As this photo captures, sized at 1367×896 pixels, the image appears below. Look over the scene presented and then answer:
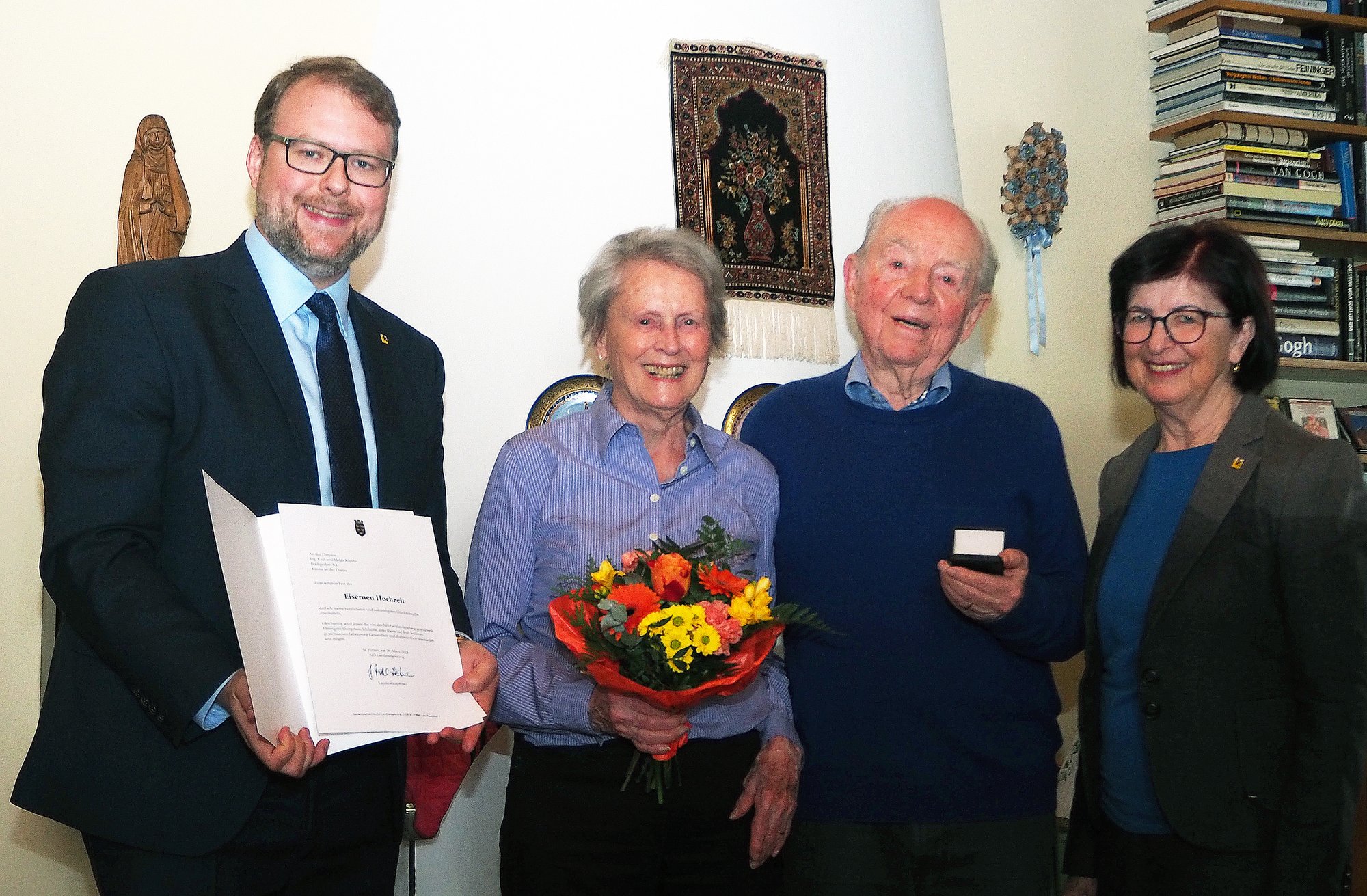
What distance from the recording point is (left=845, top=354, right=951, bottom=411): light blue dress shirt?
7.40 feet

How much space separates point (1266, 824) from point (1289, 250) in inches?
102

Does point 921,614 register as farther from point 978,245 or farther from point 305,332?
point 305,332

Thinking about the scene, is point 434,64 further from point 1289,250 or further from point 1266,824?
point 1289,250

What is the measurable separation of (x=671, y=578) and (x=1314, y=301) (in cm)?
319

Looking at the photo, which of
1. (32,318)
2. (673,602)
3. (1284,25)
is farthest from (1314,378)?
(32,318)

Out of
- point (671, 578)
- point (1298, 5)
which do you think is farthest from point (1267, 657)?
point (1298, 5)

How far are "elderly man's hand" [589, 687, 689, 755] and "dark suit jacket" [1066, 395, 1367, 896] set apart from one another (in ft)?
2.90

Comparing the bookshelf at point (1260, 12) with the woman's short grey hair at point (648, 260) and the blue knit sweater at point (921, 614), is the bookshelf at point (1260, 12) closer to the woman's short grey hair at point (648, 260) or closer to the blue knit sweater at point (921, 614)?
the blue knit sweater at point (921, 614)

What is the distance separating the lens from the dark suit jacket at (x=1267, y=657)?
6.44ft

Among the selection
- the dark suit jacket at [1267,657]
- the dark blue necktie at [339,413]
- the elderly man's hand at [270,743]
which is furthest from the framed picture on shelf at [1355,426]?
the elderly man's hand at [270,743]

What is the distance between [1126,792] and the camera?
2.17 m

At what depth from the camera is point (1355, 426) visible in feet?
13.2

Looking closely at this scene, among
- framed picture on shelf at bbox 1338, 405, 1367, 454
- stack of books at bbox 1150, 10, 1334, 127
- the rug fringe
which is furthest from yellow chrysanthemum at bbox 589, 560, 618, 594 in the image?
framed picture on shelf at bbox 1338, 405, 1367, 454

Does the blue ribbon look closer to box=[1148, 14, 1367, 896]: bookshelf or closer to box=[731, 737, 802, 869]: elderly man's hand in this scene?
box=[1148, 14, 1367, 896]: bookshelf
